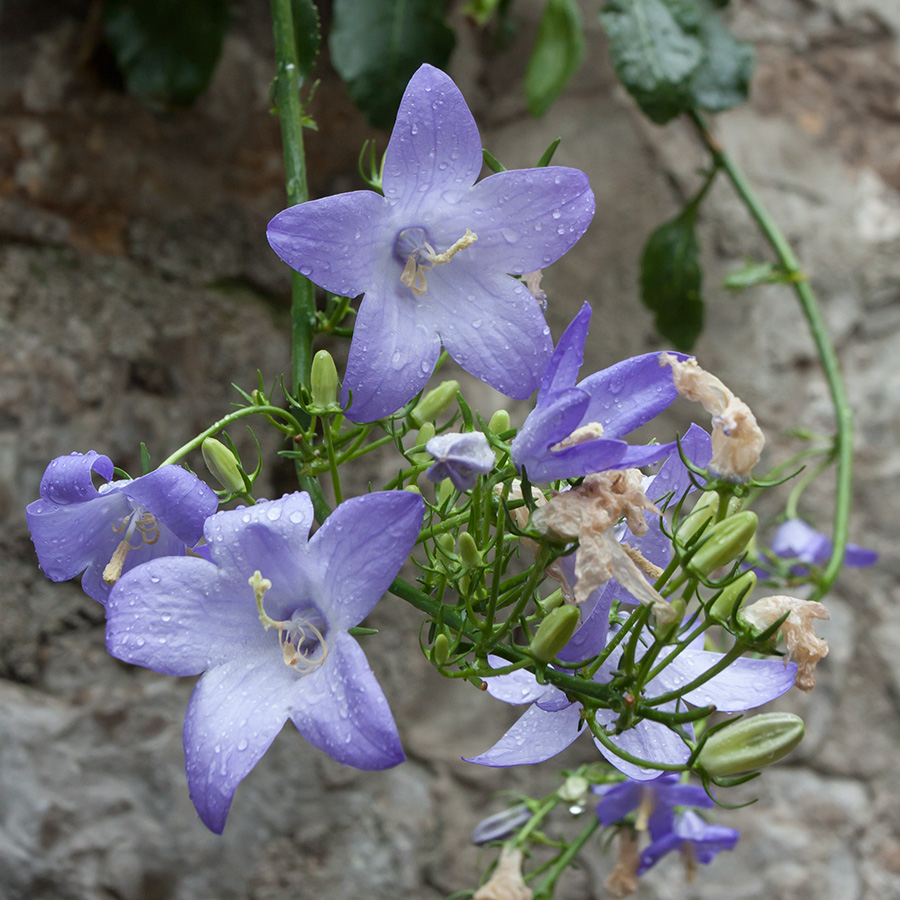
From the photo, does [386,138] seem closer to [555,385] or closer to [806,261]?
[806,261]

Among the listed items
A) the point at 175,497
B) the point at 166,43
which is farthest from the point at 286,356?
the point at 175,497

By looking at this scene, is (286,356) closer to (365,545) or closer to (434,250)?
(434,250)

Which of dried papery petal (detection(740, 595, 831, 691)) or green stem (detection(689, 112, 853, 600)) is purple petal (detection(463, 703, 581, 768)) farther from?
green stem (detection(689, 112, 853, 600))

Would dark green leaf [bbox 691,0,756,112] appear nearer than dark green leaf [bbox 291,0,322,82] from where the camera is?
No

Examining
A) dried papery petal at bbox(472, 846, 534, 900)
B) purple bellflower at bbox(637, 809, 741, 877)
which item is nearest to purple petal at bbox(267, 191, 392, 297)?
dried papery petal at bbox(472, 846, 534, 900)

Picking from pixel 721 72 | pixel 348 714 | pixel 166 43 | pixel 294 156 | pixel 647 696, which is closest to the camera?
pixel 348 714
